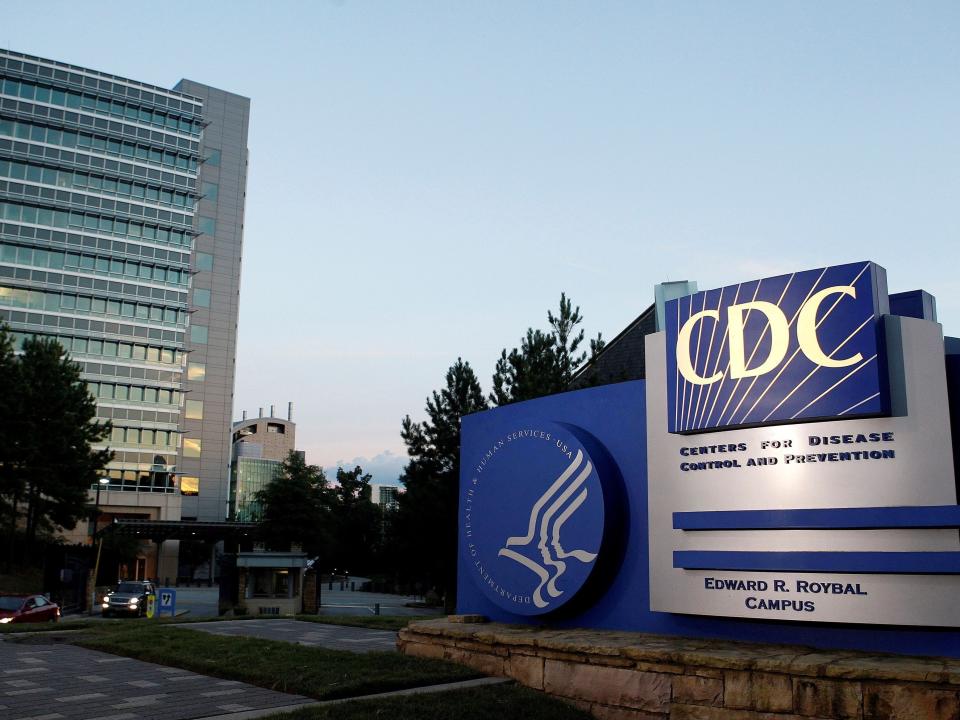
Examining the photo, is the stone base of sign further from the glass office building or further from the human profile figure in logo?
the glass office building

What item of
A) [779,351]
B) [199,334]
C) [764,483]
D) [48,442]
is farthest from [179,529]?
[779,351]

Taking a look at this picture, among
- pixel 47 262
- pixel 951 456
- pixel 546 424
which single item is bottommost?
pixel 951 456

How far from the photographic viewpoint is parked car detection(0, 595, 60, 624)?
25.5 m

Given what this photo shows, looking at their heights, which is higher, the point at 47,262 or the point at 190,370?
the point at 47,262

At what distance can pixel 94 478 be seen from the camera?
186ft

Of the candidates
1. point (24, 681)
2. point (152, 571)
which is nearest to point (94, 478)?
point (152, 571)

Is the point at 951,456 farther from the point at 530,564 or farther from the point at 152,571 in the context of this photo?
the point at 152,571

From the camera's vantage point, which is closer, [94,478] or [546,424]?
[546,424]

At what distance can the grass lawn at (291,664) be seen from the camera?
1123cm

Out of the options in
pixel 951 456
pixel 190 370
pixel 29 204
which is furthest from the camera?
pixel 190 370

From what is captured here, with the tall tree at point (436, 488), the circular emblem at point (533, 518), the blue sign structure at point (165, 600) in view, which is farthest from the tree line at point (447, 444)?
the circular emblem at point (533, 518)

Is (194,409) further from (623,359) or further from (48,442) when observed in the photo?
(623,359)

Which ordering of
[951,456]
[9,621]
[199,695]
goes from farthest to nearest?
[9,621] → [199,695] → [951,456]

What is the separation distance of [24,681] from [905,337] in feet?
41.5
